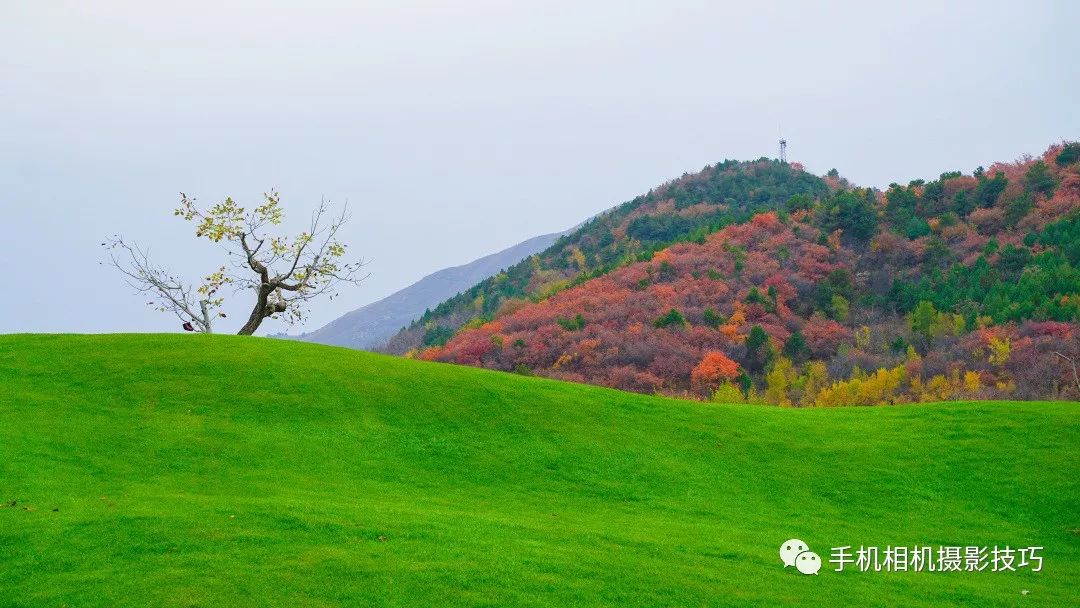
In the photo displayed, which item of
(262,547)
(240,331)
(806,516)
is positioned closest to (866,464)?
(806,516)

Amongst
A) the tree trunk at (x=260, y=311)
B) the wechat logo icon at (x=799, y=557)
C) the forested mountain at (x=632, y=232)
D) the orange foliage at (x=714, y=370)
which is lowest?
the wechat logo icon at (x=799, y=557)

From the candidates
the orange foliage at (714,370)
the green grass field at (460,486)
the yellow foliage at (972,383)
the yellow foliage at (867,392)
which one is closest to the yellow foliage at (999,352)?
the yellow foliage at (972,383)

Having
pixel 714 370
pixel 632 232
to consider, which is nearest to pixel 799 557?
pixel 714 370

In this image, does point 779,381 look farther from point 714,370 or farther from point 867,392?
point 867,392

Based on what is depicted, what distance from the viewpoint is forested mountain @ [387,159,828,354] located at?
348ft

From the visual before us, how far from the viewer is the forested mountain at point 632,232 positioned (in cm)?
10619

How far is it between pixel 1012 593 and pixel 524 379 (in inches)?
616

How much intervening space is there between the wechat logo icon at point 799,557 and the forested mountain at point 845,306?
4383 centimetres

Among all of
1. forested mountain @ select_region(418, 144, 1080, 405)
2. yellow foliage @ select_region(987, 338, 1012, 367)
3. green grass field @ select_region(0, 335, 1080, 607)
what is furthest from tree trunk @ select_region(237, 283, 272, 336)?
yellow foliage @ select_region(987, 338, 1012, 367)

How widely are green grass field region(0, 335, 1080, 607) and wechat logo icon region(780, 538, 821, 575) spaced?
258mm

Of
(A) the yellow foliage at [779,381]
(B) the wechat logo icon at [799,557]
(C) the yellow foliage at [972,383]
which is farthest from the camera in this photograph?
(A) the yellow foliage at [779,381]

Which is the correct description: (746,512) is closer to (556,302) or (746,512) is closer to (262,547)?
(262,547)

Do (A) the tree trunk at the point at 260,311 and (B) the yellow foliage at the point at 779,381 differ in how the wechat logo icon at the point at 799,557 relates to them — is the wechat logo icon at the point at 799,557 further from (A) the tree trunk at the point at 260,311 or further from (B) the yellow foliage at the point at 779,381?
(B) the yellow foliage at the point at 779,381

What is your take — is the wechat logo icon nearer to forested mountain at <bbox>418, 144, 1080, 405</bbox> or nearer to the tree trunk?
the tree trunk
